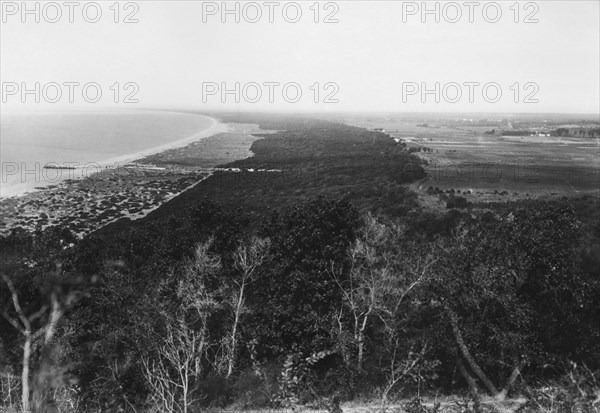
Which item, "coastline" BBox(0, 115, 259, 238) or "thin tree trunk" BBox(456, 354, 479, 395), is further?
"coastline" BBox(0, 115, 259, 238)

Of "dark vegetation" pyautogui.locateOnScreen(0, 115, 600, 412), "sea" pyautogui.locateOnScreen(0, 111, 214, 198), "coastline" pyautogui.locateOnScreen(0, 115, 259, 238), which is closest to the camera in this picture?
"dark vegetation" pyautogui.locateOnScreen(0, 115, 600, 412)

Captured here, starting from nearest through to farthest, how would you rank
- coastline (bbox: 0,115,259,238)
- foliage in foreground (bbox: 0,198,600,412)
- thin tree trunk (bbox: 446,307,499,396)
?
foliage in foreground (bbox: 0,198,600,412) → thin tree trunk (bbox: 446,307,499,396) → coastline (bbox: 0,115,259,238)

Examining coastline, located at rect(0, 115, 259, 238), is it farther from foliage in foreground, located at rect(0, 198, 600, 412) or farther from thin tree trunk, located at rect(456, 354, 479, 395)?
thin tree trunk, located at rect(456, 354, 479, 395)

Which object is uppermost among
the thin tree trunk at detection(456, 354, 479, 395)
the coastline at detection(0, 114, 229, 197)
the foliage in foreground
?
the coastline at detection(0, 114, 229, 197)

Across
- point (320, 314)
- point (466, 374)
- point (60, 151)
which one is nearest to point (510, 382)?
point (466, 374)

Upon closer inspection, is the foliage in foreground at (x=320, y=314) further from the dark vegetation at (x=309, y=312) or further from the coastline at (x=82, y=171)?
the coastline at (x=82, y=171)

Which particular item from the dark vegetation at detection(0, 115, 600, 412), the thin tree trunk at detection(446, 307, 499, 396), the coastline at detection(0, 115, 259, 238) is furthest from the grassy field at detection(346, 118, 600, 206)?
the thin tree trunk at detection(446, 307, 499, 396)

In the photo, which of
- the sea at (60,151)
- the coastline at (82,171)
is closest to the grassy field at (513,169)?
the coastline at (82,171)
